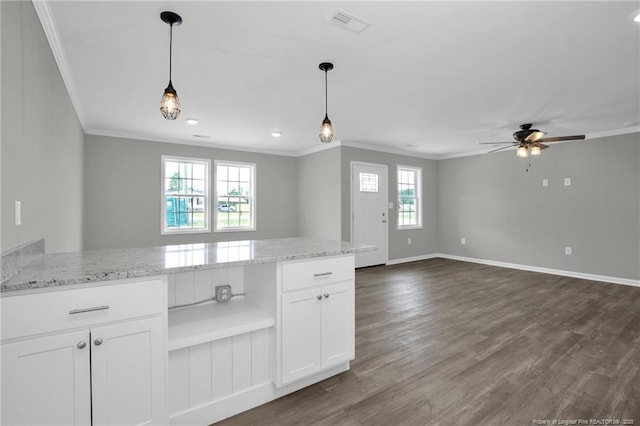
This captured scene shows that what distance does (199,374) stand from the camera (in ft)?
5.64

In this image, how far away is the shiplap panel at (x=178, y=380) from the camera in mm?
1639

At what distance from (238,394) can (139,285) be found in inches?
36.6

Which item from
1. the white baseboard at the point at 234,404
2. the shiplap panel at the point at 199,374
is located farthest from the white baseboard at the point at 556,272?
the shiplap panel at the point at 199,374

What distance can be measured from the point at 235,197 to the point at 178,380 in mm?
4861

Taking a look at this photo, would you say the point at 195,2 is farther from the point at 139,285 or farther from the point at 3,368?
the point at 3,368

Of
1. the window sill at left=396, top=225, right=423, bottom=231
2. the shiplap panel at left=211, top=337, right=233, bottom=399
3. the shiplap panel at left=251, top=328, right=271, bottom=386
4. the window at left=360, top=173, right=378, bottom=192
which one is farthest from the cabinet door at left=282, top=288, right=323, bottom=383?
the window sill at left=396, top=225, right=423, bottom=231

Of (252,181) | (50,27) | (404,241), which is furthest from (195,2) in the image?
(404,241)

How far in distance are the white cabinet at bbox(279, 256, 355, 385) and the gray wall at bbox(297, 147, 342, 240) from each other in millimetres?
3684

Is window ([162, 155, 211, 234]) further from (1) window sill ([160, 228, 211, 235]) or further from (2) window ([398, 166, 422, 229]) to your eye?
(2) window ([398, 166, 422, 229])

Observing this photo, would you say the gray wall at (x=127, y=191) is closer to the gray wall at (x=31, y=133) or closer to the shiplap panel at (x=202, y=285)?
the gray wall at (x=31, y=133)

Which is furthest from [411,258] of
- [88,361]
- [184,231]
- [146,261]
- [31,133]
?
[31,133]

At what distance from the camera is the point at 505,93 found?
338 cm

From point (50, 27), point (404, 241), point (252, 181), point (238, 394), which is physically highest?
point (50, 27)

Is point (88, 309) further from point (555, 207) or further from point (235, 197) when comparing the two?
point (555, 207)
